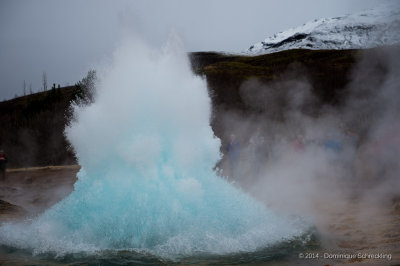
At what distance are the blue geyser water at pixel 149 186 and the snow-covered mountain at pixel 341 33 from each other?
219 ft

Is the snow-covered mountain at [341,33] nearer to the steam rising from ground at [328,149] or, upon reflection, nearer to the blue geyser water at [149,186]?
the steam rising from ground at [328,149]

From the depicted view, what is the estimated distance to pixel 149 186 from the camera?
473 centimetres

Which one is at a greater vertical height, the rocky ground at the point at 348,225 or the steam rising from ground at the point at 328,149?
the steam rising from ground at the point at 328,149

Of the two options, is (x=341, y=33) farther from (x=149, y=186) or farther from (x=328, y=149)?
(x=149, y=186)

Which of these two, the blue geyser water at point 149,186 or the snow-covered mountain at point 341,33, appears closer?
the blue geyser water at point 149,186

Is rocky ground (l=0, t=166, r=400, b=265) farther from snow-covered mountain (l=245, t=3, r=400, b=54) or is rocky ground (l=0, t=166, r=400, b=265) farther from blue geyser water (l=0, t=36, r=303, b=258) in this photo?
snow-covered mountain (l=245, t=3, r=400, b=54)

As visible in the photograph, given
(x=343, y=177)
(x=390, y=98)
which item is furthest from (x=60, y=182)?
(x=390, y=98)

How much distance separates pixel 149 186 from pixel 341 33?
8446 cm

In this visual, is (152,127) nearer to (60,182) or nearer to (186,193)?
(186,193)

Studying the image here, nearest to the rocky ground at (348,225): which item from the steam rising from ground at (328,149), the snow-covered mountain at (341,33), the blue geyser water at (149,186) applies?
the steam rising from ground at (328,149)

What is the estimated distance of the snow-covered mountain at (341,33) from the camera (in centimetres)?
7012

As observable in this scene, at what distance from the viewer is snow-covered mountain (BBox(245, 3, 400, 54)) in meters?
70.1

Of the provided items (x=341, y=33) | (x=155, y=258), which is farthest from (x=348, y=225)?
(x=341, y=33)

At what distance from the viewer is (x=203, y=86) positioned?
6.04 meters
